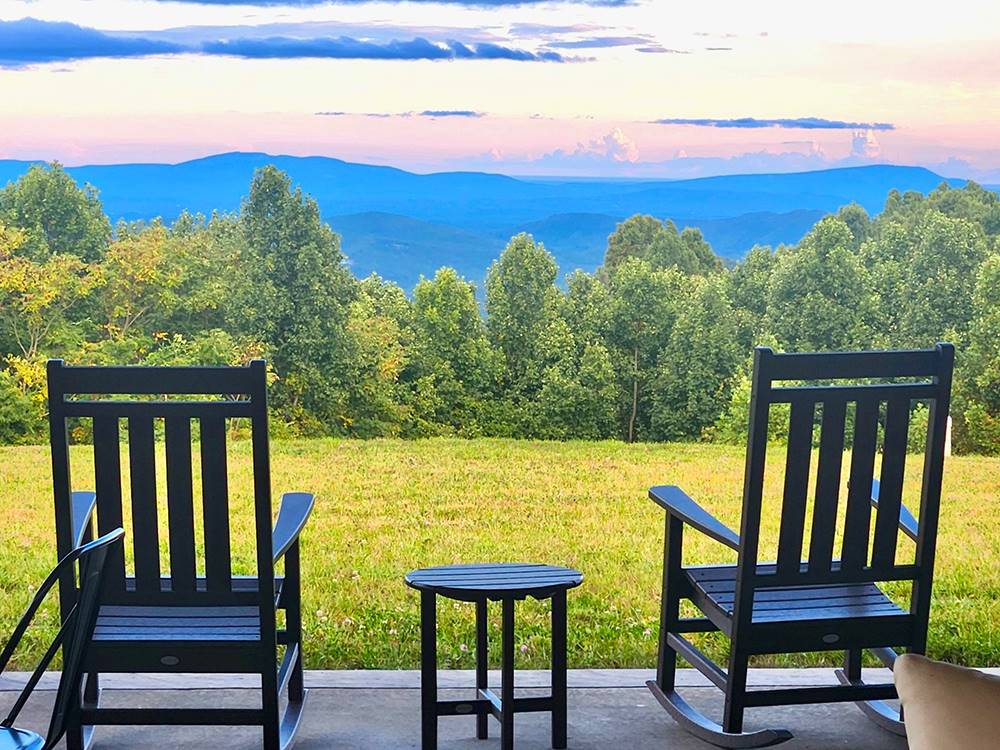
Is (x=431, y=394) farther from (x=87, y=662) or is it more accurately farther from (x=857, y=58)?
(x=87, y=662)

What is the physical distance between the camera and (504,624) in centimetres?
270

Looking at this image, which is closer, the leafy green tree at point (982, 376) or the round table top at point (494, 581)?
the round table top at point (494, 581)

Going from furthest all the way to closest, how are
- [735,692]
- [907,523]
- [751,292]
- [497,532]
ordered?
[751,292] → [497,532] → [907,523] → [735,692]

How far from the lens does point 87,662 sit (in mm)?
2594

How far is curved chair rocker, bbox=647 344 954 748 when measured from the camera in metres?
2.64

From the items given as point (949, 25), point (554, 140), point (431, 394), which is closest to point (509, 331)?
point (431, 394)

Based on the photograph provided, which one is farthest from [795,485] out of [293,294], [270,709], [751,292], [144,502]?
[751,292]

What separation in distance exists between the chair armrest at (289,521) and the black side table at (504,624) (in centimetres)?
27

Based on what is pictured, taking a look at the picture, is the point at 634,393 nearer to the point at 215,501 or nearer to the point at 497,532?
the point at 497,532

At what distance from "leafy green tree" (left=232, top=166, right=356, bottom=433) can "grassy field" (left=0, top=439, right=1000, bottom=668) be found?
449mm

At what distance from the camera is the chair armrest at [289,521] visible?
2.67 meters

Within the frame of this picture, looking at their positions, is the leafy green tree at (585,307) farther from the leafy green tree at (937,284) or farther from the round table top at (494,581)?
the round table top at (494,581)

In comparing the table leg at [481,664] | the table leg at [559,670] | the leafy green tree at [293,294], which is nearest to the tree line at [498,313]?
the leafy green tree at [293,294]

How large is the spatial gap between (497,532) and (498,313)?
2892mm
